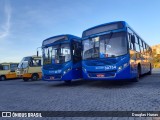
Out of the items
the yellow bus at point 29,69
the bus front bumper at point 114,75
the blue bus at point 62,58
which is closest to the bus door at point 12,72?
the yellow bus at point 29,69

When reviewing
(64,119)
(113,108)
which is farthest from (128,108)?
(64,119)

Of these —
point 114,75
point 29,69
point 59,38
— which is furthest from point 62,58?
point 29,69

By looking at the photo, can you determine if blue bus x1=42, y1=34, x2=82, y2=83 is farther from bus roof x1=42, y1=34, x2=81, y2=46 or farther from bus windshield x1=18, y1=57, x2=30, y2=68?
bus windshield x1=18, y1=57, x2=30, y2=68

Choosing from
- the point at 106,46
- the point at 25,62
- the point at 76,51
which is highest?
the point at 106,46

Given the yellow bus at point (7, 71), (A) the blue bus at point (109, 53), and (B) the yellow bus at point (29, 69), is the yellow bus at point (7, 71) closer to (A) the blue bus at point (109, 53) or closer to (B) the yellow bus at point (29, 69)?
Answer: (B) the yellow bus at point (29, 69)

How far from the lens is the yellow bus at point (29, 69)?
2200 centimetres

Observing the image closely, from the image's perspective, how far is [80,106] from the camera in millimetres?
7020

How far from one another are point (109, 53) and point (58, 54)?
11.4ft

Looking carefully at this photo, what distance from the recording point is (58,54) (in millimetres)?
13281

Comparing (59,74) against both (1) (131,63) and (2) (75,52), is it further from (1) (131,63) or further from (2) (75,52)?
(1) (131,63)

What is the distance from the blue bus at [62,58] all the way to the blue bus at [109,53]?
3.70ft

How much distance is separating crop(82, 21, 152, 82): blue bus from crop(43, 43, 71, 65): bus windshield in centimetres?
125

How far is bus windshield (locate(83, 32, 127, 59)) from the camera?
11047 mm

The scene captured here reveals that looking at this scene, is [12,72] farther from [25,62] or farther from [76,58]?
[76,58]
